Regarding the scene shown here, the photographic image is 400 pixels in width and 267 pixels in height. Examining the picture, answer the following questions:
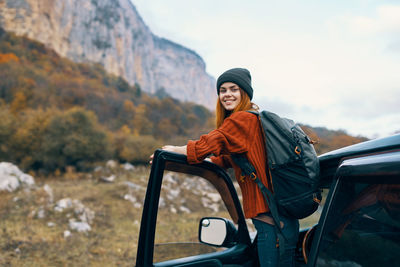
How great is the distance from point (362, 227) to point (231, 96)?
3.37 ft

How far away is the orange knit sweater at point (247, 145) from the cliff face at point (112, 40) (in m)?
62.6

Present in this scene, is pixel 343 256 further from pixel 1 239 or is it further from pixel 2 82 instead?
pixel 2 82

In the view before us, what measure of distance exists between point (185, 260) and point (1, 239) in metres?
6.54

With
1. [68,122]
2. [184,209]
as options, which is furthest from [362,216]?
[68,122]

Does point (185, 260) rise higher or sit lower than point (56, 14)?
lower

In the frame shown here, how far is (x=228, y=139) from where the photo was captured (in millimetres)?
1436

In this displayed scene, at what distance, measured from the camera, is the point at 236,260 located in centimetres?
164

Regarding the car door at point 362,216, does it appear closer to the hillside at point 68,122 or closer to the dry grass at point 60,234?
the hillside at point 68,122

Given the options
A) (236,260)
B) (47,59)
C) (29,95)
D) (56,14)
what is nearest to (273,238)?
(236,260)

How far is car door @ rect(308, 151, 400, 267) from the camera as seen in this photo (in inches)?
31.9

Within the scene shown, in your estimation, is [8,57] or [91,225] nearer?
[91,225]

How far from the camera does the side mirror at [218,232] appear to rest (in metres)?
1.68

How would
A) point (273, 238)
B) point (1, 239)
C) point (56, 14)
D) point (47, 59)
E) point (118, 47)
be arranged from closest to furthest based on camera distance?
point (273, 238), point (1, 239), point (47, 59), point (56, 14), point (118, 47)

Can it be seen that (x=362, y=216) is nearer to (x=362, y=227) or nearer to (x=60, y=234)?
(x=362, y=227)
